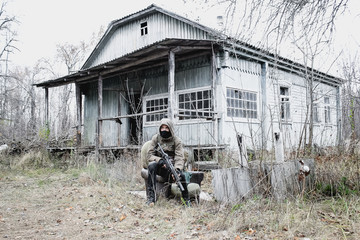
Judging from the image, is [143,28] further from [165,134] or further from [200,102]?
[165,134]

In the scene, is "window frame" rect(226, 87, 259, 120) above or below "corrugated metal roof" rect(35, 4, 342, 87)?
below

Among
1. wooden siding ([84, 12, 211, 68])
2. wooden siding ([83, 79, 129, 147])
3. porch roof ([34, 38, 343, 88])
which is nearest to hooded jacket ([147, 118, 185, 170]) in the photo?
porch roof ([34, 38, 343, 88])

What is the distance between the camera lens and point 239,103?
11.3m

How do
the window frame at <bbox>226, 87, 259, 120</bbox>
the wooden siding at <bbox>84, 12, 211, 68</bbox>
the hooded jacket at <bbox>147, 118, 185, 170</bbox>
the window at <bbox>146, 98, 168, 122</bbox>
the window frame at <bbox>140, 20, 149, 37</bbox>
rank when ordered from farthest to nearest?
the window frame at <bbox>140, 20, 149, 37</bbox>
the wooden siding at <bbox>84, 12, 211, 68</bbox>
the window at <bbox>146, 98, 168, 122</bbox>
the window frame at <bbox>226, 87, 259, 120</bbox>
the hooded jacket at <bbox>147, 118, 185, 170</bbox>

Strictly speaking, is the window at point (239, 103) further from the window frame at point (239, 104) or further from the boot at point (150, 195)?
the boot at point (150, 195)

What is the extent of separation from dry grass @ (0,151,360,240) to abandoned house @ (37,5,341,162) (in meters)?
3.10

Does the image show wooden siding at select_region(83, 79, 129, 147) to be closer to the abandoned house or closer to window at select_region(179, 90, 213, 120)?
the abandoned house

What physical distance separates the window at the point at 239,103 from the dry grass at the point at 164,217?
4.87m

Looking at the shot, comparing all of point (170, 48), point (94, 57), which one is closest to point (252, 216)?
point (170, 48)

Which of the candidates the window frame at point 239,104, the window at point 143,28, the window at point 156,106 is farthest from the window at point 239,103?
the window at point 143,28

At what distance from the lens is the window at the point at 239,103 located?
10.9 metres

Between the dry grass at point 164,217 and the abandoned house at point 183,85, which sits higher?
the abandoned house at point 183,85

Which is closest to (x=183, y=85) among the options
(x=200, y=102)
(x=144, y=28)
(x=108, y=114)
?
(x=200, y=102)

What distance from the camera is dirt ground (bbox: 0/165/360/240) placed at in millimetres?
3797
